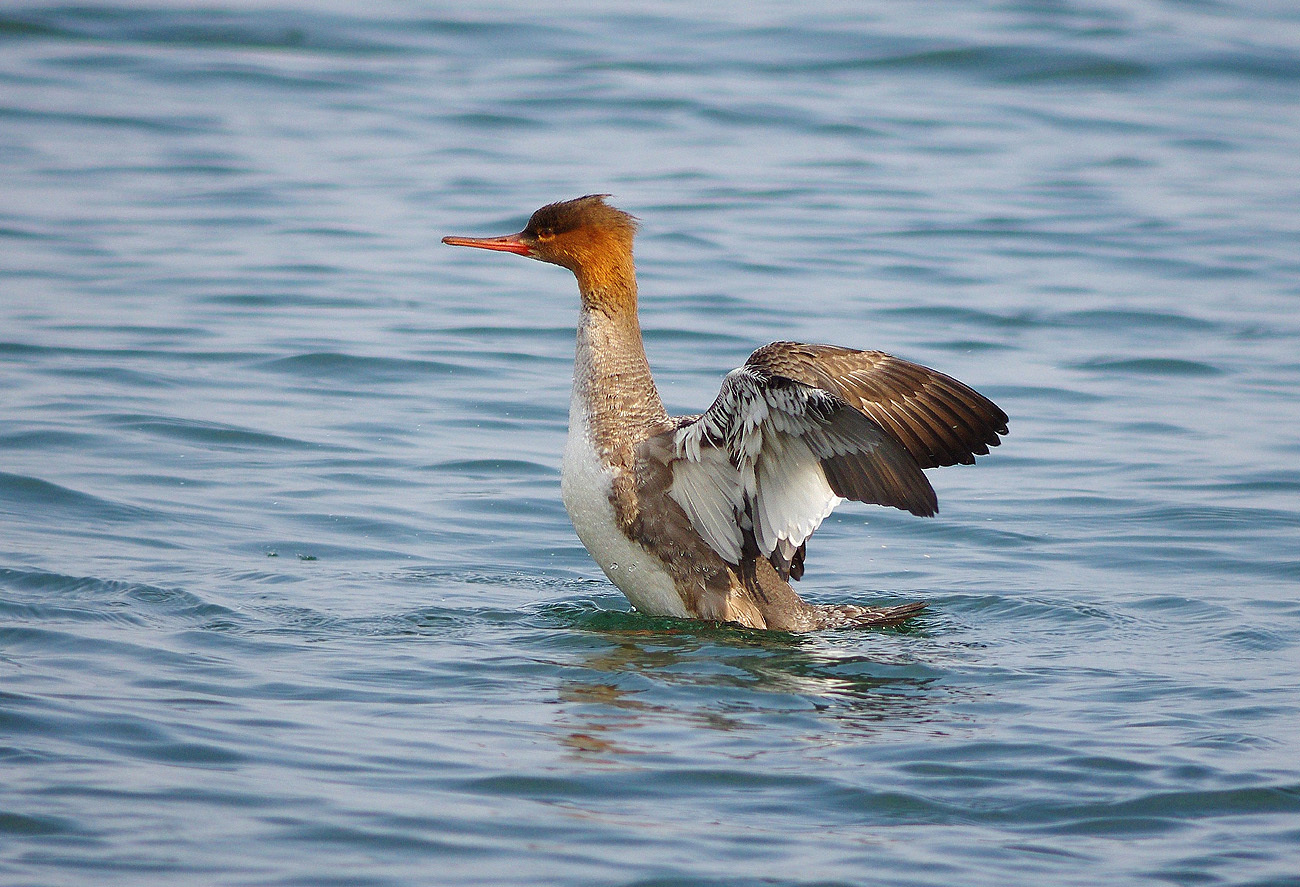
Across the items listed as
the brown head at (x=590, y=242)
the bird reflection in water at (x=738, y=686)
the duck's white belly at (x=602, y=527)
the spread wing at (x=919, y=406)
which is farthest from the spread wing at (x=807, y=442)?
the brown head at (x=590, y=242)

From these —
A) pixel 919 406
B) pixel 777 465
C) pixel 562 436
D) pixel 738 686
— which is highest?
pixel 919 406

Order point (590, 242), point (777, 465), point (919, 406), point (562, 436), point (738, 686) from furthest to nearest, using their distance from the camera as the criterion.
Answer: point (562, 436) → point (590, 242) → point (919, 406) → point (777, 465) → point (738, 686)

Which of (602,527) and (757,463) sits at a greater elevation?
(757,463)

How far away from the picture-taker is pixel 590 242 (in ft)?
23.3

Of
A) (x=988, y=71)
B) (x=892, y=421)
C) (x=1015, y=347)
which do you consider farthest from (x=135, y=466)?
(x=988, y=71)

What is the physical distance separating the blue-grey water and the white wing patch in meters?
0.52

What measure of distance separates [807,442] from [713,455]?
488 mm

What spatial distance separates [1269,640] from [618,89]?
13339mm

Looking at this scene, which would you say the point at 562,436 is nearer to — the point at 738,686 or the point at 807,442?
the point at 807,442

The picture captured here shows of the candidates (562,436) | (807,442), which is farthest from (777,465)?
(562,436)

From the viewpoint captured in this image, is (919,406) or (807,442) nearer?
(807,442)

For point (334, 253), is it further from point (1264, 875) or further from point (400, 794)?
point (1264, 875)

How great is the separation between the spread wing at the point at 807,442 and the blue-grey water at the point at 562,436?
0.57m

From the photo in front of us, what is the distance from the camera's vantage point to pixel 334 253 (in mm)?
13648
